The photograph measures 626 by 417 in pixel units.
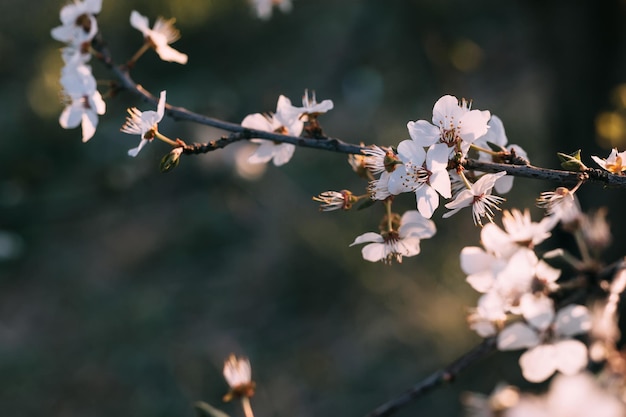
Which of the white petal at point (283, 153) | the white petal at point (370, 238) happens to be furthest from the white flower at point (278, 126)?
the white petal at point (370, 238)

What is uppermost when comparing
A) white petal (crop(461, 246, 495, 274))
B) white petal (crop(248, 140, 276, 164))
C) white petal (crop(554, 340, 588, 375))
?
white petal (crop(248, 140, 276, 164))

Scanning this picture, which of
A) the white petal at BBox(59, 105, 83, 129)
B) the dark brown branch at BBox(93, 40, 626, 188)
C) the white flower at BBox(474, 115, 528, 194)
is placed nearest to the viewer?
the dark brown branch at BBox(93, 40, 626, 188)

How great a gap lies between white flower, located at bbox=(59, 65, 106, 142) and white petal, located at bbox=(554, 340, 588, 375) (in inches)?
24.4

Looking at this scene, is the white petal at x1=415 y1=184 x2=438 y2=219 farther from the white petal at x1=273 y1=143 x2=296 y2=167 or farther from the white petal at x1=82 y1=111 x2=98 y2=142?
the white petal at x1=82 y1=111 x2=98 y2=142

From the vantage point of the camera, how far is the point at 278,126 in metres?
0.83

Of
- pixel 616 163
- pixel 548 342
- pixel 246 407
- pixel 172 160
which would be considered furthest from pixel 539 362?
pixel 172 160

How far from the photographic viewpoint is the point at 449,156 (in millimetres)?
670

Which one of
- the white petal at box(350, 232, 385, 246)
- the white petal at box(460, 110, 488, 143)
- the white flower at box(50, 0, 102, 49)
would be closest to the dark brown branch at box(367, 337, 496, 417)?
the white petal at box(350, 232, 385, 246)

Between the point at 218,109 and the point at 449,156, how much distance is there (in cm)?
185

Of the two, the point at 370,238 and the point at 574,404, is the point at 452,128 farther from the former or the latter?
the point at 574,404

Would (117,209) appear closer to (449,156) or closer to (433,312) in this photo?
(433,312)

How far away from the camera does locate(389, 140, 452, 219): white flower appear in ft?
2.14

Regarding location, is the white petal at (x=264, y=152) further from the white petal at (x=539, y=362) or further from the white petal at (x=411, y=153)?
the white petal at (x=539, y=362)

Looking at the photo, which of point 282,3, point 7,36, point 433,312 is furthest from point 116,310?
point 7,36
